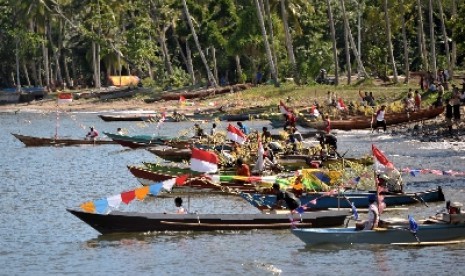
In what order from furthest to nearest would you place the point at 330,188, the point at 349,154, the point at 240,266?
the point at 349,154 < the point at 330,188 < the point at 240,266

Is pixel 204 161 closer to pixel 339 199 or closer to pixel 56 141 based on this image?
pixel 339 199

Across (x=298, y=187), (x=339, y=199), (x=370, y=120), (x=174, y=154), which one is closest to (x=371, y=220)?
(x=339, y=199)

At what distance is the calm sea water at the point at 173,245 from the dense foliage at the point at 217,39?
109 ft

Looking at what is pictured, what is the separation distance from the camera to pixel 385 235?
1087 inches

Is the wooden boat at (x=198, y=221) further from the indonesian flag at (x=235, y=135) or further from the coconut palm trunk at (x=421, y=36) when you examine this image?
the coconut palm trunk at (x=421, y=36)

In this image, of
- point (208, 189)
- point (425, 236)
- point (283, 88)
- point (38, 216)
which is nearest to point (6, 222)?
point (38, 216)

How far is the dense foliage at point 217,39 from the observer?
290ft

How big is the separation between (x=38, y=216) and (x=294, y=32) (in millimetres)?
60793

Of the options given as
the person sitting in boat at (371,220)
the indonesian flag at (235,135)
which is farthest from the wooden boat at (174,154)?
the person sitting in boat at (371,220)

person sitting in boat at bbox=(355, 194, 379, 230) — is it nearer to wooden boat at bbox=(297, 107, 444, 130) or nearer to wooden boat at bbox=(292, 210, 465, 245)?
wooden boat at bbox=(292, 210, 465, 245)

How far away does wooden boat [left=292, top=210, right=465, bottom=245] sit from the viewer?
27484 millimetres

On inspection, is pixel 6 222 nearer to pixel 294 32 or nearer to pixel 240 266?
pixel 240 266

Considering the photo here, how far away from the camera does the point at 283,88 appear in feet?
268

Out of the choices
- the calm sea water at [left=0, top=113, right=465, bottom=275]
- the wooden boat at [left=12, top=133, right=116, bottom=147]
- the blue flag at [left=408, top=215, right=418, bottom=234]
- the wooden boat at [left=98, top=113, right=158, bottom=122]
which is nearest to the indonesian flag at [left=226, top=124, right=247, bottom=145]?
the calm sea water at [left=0, top=113, right=465, bottom=275]
